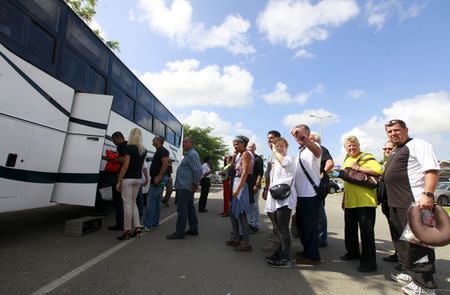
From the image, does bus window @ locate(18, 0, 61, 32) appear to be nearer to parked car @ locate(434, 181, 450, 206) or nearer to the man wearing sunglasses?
the man wearing sunglasses

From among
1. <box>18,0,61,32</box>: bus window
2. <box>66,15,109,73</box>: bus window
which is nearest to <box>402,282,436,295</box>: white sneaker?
<box>18,0,61,32</box>: bus window

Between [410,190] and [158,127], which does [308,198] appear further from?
[158,127]

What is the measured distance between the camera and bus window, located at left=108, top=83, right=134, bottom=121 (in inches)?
332

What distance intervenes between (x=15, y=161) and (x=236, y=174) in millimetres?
3358

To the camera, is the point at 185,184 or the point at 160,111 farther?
the point at 160,111

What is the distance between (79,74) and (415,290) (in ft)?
20.7

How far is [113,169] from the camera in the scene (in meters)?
7.02

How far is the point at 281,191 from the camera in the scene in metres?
4.57

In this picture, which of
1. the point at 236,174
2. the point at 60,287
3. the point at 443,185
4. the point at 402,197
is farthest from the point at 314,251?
the point at 443,185

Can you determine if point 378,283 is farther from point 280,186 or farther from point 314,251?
point 280,186

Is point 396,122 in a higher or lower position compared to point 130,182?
higher

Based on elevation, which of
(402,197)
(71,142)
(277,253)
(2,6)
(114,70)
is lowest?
(277,253)

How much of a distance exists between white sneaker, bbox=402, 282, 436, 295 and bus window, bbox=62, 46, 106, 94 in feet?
19.4

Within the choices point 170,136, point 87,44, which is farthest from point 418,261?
point 170,136
